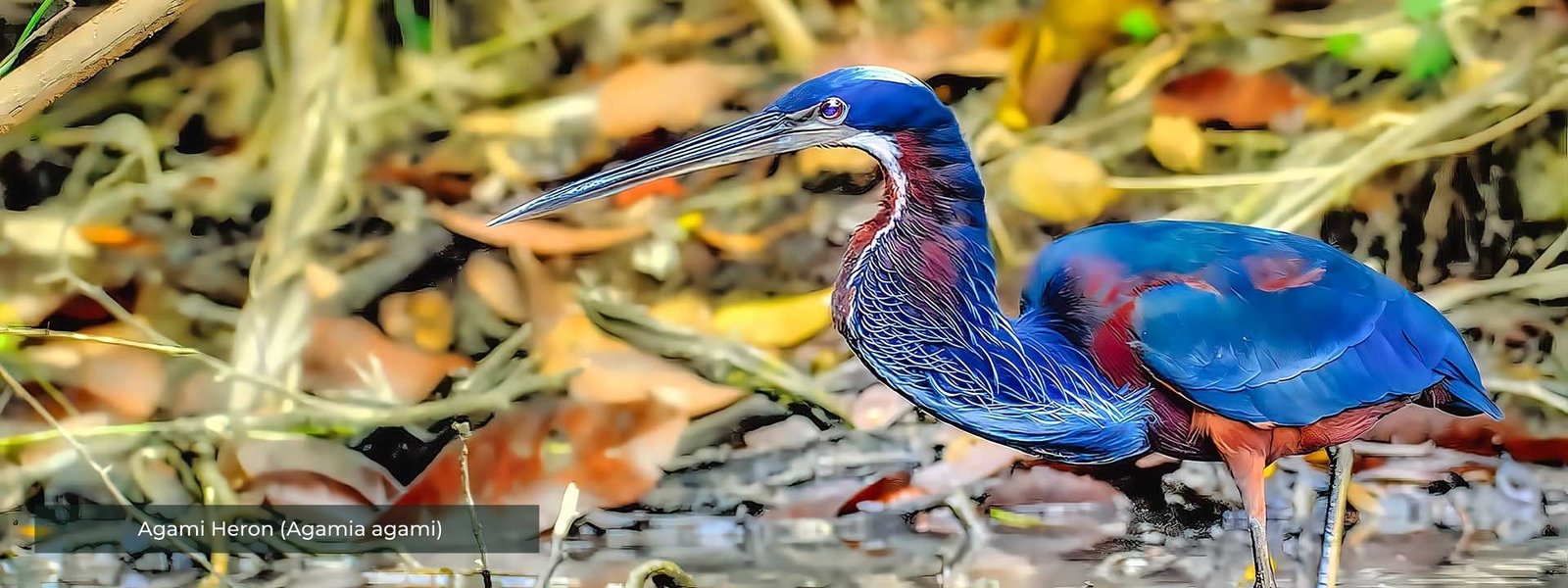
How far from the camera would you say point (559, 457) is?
1.52 meters

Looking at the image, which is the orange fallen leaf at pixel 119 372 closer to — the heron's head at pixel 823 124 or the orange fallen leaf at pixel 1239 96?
the heron's head at pixel 823 124

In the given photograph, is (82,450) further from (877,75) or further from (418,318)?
(877,75)

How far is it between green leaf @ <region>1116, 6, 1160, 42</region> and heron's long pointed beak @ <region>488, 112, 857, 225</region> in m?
0.46

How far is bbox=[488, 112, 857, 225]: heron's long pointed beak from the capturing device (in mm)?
1266

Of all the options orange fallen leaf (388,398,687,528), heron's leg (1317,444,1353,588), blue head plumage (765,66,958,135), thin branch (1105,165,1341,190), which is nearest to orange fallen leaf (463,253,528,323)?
orange fallen leaf (388,398,687,528)

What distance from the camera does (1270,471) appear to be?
55.4 inches

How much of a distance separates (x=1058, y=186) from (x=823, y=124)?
0.38 meters

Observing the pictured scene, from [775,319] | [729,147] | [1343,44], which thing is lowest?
[775,319]

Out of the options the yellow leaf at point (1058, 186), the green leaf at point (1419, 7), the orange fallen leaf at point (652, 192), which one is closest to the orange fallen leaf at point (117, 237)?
the orange fallen leaf at point (652, 192)

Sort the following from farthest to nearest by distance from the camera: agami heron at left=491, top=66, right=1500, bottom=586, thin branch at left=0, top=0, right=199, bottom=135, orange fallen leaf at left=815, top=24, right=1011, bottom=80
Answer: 1. orange fallen leaf at left=815, top=24, right=1011, bottom=80
2. thin branch at left=0, top=0, right=199, bottom=135
3. agami heron at left=491, top=66, right=1500, bottom=586

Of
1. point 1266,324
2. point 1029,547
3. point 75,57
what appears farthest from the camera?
point 1029,547

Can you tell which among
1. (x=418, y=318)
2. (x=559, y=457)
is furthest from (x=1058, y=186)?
(x=418, y=318)

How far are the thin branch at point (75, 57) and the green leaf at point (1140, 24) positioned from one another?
112 centimetres

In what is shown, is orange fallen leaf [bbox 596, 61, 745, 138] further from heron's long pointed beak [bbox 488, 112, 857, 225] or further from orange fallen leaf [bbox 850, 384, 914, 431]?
orange fallen leaf [bbox 850, 384, 914, 431]
